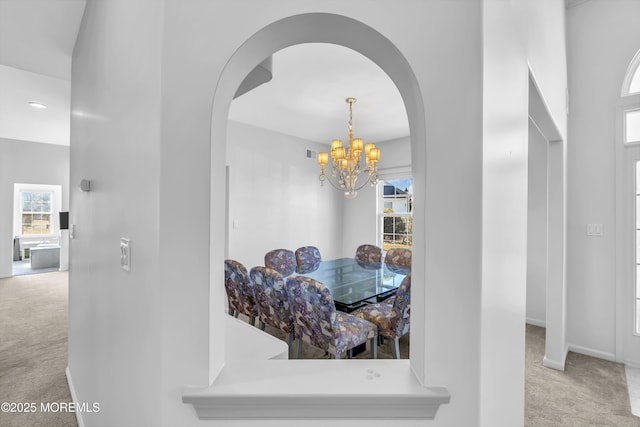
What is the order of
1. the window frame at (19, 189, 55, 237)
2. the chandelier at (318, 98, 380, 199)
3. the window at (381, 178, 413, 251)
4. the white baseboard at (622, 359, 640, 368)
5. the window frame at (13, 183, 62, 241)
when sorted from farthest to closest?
the window frame at (19, 189, 55, 237) < the window frame at (13, 183, 62, 241) < the window at (381, 178, 413, 251) < the chandelier at (318, 98, 380, 199) < the white baseboard at (622, 359, 640, 368)

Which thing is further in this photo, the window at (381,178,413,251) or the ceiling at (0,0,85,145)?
the window at (381,178,413,251)

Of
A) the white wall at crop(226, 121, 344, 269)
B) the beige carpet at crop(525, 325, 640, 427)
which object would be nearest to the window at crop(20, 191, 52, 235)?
the white wall at crop(226, 121, 344, 269)

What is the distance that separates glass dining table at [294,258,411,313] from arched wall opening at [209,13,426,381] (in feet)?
4.74

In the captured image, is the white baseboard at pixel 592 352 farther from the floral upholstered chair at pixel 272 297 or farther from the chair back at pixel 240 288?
the chair back at pixel 240 288

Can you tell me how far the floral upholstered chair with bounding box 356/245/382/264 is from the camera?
4.14 meters

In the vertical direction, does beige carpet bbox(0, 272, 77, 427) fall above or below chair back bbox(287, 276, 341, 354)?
below

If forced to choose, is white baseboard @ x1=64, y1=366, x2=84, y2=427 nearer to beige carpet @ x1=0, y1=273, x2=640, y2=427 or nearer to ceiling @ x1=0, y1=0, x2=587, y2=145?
beige carpet @ x1=0, y1=273, x2=640, y2=427

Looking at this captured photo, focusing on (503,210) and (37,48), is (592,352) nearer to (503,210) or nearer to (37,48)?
(503,210)

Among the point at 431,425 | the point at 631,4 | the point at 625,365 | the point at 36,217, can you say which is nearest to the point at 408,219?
the point at 625,365

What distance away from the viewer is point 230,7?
843 mm

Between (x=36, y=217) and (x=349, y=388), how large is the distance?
8.69 meters

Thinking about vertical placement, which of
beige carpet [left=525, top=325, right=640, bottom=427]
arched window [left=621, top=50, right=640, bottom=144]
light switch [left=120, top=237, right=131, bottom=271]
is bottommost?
beige carpet [left=525, top=325, right=640, bottom=427]

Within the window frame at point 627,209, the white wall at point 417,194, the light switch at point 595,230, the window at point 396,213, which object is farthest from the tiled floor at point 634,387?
the window at point 396,213

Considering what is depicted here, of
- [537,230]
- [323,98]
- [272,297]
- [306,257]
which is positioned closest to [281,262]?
[306,257]
